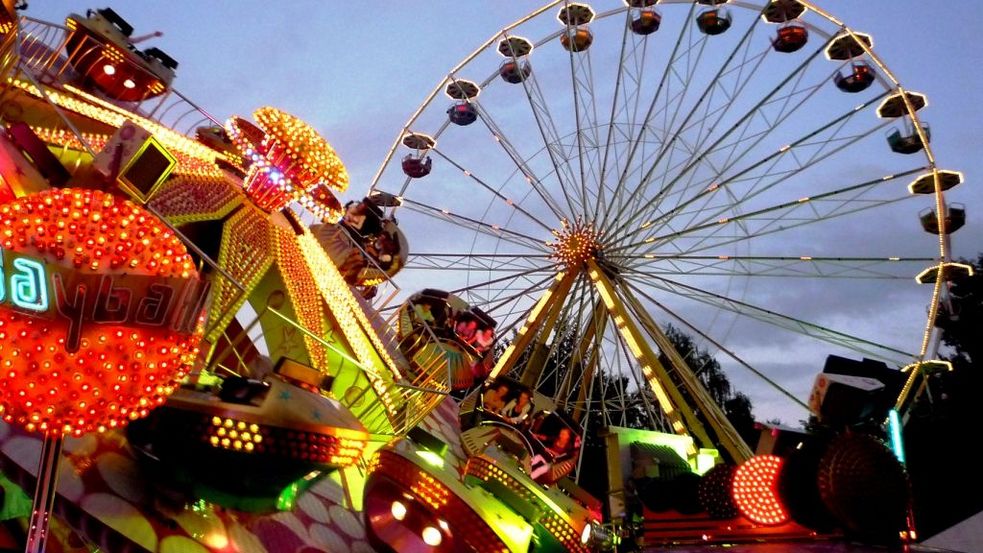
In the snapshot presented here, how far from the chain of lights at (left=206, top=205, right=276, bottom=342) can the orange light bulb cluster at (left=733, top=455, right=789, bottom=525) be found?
623 centimetres

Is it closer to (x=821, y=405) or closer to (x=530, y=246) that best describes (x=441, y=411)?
(x=821, y=405)

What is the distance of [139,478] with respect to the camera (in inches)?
197

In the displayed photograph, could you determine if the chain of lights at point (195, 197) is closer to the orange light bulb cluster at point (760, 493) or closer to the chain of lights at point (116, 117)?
the chain of lights at point (116, 117)

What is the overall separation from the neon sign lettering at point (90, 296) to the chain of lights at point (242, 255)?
2275mm

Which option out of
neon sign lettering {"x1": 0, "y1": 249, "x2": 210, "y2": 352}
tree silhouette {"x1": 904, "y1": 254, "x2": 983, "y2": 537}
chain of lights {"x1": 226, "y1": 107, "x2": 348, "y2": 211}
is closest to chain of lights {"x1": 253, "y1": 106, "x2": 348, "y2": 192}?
chain of lights {"x1": 226, "y1": 107, "x2": 348, "y2": 211}

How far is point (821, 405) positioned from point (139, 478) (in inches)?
239

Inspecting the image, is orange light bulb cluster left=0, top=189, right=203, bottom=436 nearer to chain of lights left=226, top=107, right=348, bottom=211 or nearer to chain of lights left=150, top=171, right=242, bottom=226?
chain of lights left=150, top=171, right=242, bottom=226

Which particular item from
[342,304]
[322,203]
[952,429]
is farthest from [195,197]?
[952,429]

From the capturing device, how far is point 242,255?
7117 mm

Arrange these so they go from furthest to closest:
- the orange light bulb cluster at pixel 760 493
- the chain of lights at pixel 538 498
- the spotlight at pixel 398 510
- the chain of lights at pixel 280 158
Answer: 1. the orange light bulb cluster at pixel 760 493
2. the chain of lights at pixel 538 498
3. the chain of lights at pixel 280 158
4. the spotlight at pixel 398 510

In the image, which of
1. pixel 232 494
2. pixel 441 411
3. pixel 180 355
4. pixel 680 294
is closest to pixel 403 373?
pixel 441 411

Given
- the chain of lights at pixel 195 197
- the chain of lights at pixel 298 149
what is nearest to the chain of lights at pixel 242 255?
the chain of lights at pixel 195 197

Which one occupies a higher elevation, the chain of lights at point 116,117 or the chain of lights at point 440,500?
the chain of lights at point 116,117

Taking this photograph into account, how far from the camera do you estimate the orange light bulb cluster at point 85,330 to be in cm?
383
